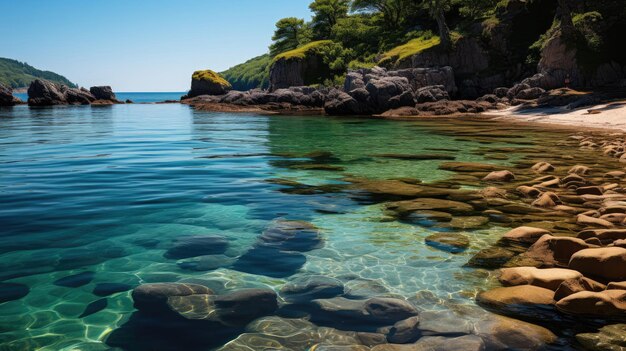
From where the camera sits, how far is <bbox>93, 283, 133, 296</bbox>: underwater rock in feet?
15.5

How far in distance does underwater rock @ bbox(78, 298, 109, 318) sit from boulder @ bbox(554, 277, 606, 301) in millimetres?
4545

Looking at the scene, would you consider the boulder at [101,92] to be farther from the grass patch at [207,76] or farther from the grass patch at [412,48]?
the grass patch at [412,48]

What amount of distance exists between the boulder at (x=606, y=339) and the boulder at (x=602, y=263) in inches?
38.8

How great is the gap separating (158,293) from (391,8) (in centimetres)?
7031

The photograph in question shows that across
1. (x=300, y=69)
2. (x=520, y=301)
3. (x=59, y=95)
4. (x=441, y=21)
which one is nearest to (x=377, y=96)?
(x=441, y=21)

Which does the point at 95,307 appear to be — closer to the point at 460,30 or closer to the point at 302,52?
the point at 460,30

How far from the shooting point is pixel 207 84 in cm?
Answer: 8181

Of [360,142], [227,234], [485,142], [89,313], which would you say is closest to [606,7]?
[485,142]

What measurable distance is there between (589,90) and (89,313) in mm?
40345

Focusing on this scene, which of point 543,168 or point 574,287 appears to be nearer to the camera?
point 574,287

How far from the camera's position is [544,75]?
38.8m

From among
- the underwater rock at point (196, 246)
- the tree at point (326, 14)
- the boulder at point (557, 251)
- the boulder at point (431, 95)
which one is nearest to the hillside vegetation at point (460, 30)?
the tree at point (326, 14)

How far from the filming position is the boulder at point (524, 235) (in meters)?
6.10

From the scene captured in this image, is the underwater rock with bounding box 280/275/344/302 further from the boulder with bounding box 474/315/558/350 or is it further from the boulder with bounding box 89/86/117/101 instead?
the boulder with bounding box 89/86/117/101
